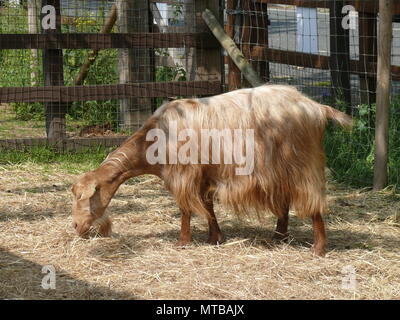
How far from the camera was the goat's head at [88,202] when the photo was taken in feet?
19.2

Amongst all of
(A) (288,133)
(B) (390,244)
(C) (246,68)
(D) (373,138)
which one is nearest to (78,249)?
(A) (288,133)

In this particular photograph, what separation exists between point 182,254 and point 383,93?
2.86m

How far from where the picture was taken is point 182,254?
5809 mm

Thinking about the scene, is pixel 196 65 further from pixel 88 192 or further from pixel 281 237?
pixel 88 192

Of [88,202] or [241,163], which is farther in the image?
[88,202]

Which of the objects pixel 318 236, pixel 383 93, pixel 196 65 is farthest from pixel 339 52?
pixel 318 236

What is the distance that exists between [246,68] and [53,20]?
2418 mm

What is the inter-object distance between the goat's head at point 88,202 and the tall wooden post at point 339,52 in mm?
3649

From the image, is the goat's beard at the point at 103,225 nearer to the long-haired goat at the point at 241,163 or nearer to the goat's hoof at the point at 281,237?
the long-haired goat at the point at 241,163

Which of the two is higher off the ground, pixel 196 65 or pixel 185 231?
pixel 196 65

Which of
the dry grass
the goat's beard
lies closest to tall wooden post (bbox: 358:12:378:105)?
the dry grass

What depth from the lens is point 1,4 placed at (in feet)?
41.0

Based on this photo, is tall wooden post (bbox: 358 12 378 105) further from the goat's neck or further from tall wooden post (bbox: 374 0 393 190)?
the goat's neck
